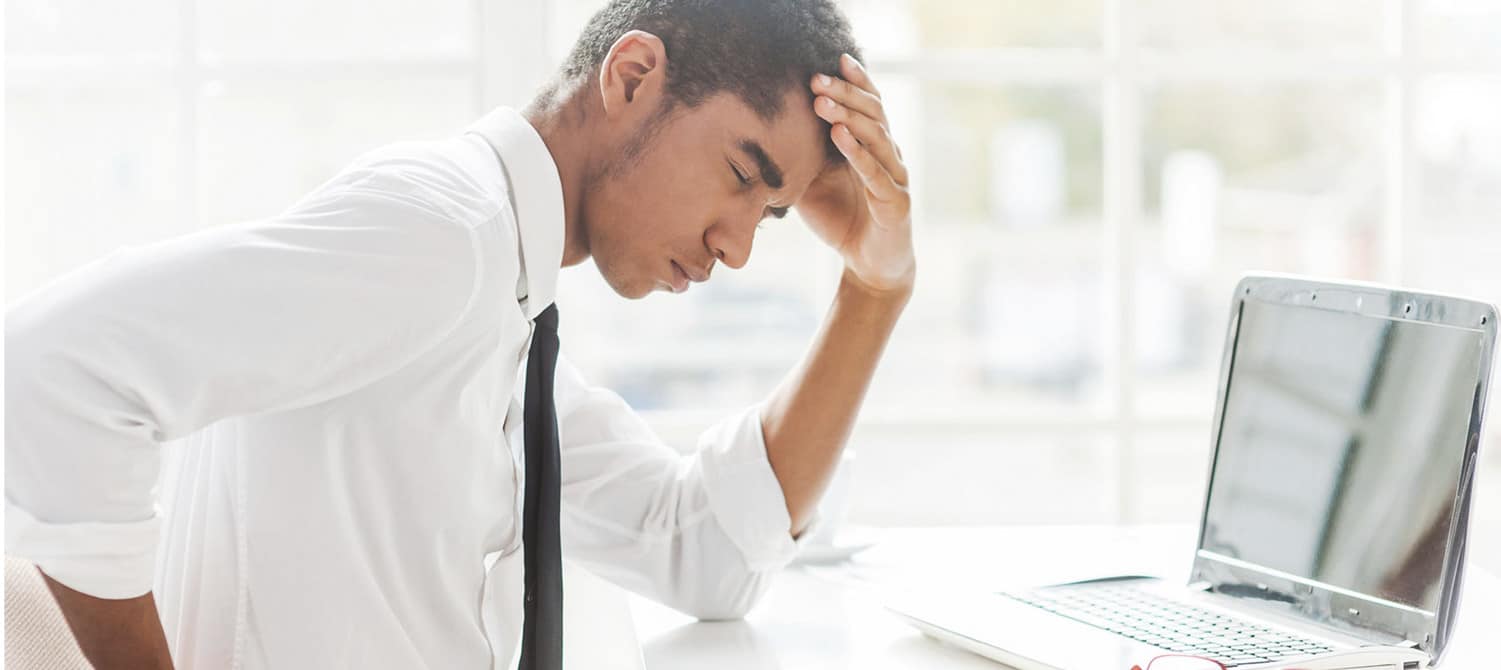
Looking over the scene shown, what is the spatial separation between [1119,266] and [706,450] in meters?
1.08

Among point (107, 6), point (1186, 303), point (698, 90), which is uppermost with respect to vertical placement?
point (107, 6)

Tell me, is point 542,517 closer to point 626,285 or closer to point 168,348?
point 626,285

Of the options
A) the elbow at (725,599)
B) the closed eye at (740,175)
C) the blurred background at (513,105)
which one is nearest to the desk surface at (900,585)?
the elbow at (725,599)

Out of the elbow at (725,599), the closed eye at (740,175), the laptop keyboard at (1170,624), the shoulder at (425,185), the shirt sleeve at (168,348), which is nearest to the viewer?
the shirt sleeve at (168,348)

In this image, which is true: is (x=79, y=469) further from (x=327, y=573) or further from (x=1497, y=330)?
(x=1497, y=330)

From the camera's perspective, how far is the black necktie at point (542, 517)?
1.12 m

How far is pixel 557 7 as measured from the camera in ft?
7.36

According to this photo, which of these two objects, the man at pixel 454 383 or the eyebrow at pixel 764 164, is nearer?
the man at pixel 454 383

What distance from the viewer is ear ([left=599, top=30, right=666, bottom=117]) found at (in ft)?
3.66

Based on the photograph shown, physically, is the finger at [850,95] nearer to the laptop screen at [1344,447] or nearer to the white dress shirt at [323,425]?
the white dress shirt at [323,425]

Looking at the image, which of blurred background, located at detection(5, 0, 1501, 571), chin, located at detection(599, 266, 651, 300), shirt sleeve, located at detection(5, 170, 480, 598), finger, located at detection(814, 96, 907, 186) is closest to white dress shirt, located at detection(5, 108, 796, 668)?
shirt sleeve, located at detection(5, 170, 480, 598)

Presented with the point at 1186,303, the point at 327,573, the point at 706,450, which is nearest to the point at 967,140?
the point at 1186,303

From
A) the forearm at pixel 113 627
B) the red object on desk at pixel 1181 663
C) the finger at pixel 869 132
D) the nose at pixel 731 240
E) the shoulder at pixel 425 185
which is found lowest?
the red object on desk at pixel 1181 663

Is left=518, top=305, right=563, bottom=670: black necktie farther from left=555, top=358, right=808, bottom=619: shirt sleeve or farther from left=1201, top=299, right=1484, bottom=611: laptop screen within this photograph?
left=1201, top=299, right=1484, bottom=611: laptop screen
